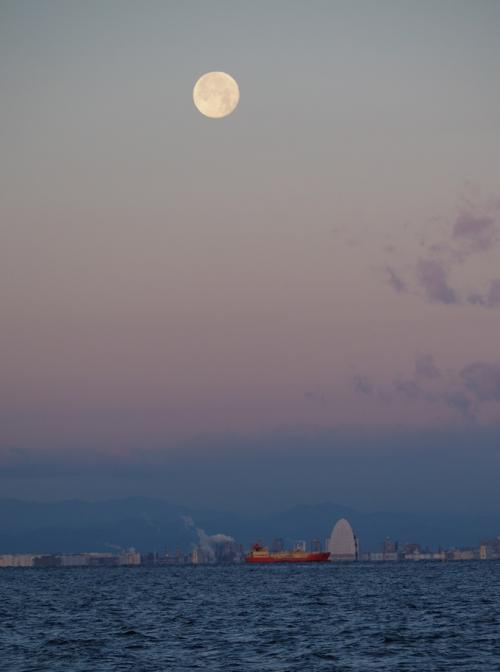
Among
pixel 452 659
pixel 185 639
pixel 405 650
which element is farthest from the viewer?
pixel 185 639

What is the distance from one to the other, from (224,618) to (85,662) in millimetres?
39702

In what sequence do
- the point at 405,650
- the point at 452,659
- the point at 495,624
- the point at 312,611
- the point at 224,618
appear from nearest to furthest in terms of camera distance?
1. the point at 452,659
2. the point at 405,650
3. the point at 495,624
4. the point at 224,618
5. the point at 312,611

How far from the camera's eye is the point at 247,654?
75.5 m

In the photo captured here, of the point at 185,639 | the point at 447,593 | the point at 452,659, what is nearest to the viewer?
the point at 452,659

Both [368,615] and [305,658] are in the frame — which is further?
[368,615]

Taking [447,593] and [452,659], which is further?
[447,593]

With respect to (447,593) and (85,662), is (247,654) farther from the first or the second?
(447,593)

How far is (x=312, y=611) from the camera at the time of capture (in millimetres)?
120875

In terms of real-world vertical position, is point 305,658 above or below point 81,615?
below

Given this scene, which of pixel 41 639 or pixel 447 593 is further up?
pixel 447 593

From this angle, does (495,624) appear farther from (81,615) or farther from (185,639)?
(81,615)

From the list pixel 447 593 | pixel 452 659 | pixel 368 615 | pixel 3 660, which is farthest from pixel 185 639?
pixel 447 593

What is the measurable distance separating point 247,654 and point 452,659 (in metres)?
13.7

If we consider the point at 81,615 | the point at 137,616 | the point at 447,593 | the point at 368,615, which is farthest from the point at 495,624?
the point at 447,593
